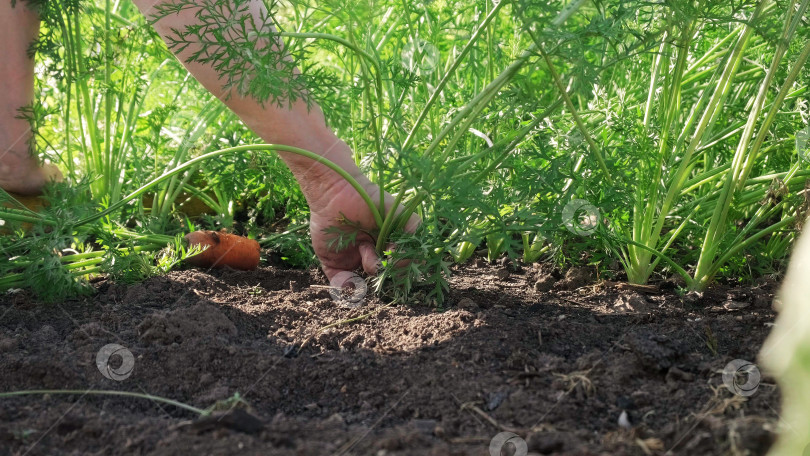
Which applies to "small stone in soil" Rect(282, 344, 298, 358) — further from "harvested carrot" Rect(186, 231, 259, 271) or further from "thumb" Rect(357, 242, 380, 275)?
"harvested carrot" Rect(186, 231, 259, 271)

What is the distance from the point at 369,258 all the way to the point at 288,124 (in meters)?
0.39

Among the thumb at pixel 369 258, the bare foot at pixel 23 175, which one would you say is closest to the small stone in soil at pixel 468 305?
the thumb at pixel 369 258

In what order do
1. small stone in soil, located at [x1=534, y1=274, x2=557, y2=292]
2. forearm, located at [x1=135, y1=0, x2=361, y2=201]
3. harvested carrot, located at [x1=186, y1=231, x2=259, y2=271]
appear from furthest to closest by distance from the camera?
1. harvested carrot, located at [x1=186, y1=231, x2=259, y2=271]
2. small stone in soil, located at [x1=534, y1=274, x2=557, y2=292]
3. forearm, located at [x1=135, y1=0, x2=361, y2=201]

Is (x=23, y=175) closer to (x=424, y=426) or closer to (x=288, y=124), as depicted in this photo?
(x=288, y=124)

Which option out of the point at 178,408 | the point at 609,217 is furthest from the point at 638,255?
the point at 178,408

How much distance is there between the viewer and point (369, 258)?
1.96 m

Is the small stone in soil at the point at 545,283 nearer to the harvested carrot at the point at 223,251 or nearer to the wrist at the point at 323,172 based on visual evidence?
the wrist at the point at 323,172

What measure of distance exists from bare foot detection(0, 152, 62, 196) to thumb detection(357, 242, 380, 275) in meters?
1.16

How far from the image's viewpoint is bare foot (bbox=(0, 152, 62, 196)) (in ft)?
8.33

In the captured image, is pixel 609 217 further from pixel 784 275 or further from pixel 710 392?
pixel 710 392

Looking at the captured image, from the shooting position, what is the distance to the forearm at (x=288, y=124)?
1.91m

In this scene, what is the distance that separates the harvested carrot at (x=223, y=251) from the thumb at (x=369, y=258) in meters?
0.48

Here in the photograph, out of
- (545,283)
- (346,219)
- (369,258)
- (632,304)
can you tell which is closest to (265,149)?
(346,219)

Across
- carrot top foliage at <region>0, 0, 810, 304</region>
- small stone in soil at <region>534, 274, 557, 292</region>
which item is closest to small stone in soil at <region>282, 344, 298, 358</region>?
carrot top foliage at <region>0, 0, 810, 304</region>
